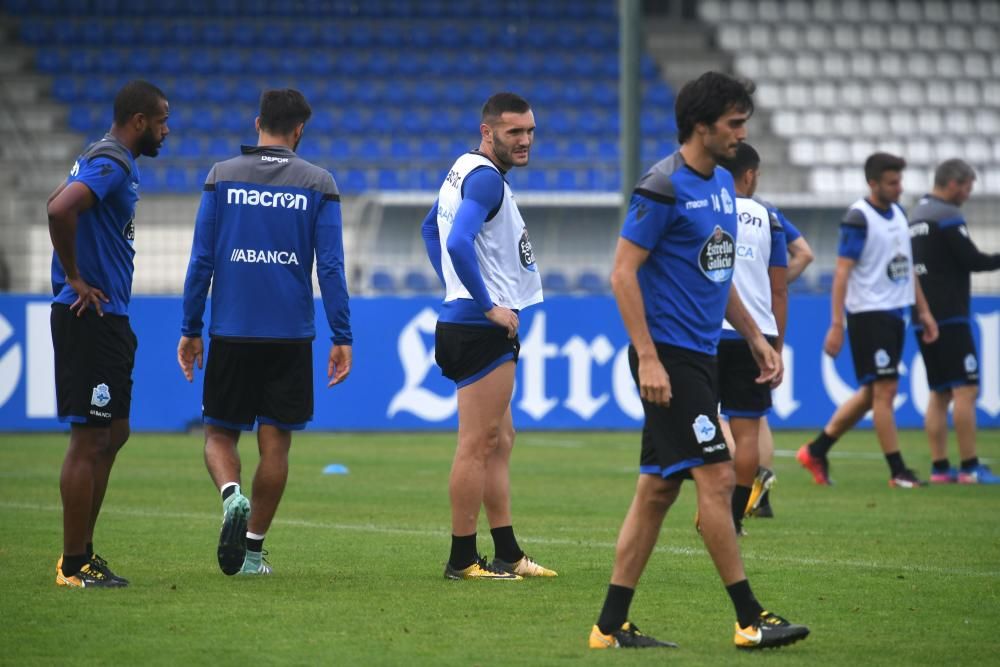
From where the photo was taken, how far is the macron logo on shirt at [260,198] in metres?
7.07

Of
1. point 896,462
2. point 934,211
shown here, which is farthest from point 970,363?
point 934,211

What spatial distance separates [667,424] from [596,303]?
38.3ft

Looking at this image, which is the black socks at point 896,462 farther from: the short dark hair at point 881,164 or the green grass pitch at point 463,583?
Answer: the short dark hair at point 881,164

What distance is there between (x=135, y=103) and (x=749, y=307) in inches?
142

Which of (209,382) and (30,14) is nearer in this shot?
(209,382)

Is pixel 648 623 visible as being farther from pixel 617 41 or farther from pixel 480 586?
pixel 617 41

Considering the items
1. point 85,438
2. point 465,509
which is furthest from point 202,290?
point 465,509

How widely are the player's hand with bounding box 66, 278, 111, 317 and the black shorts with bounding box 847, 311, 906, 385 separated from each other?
658 centimetres

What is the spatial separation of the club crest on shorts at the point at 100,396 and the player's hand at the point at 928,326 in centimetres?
708

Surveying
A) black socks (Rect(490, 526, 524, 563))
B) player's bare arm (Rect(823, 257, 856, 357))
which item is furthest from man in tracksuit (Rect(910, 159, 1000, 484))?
black socks (Rect(490, 526, 524, 563))

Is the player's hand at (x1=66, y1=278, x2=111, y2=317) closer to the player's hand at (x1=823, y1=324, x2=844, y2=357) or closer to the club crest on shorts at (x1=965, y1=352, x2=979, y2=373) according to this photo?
the player's hand at (x1=823, y1=324, x2=844, y2=357)

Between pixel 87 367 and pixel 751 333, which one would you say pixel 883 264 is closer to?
pixel 751 333

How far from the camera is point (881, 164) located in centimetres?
1138

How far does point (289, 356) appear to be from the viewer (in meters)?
7.09
